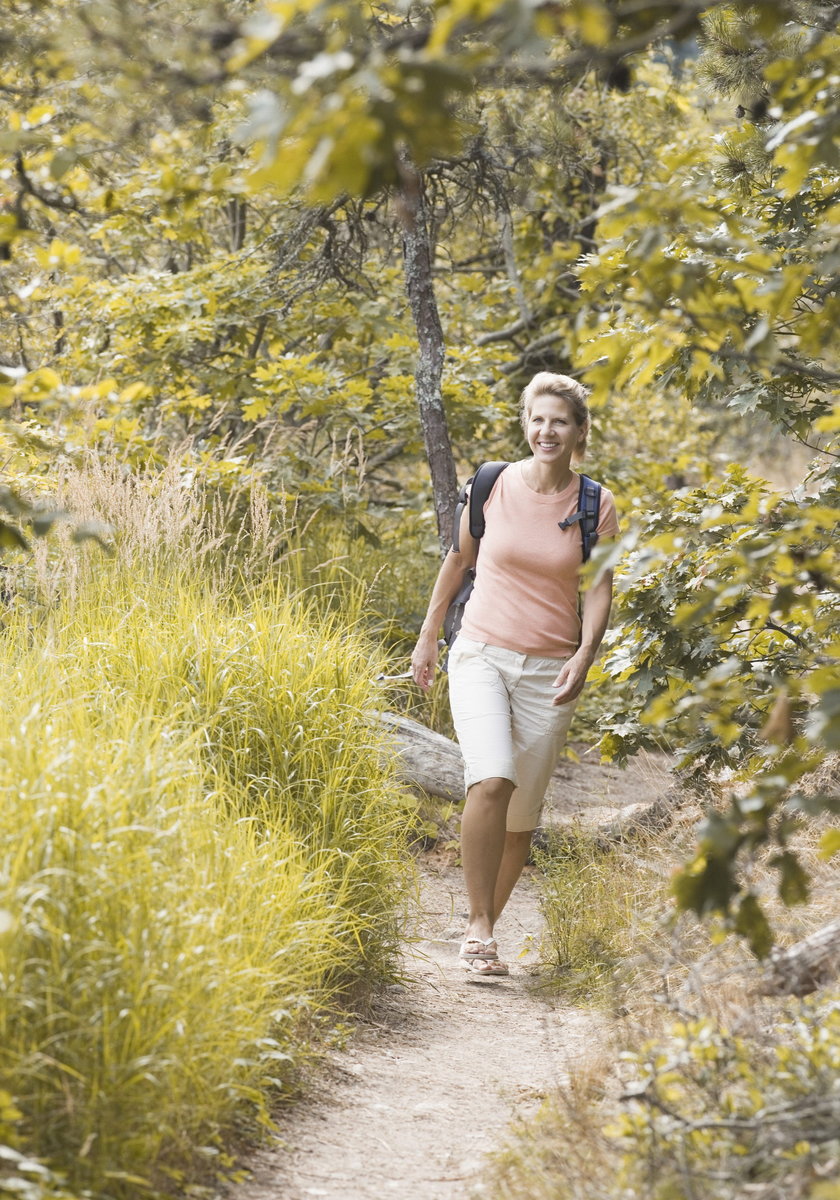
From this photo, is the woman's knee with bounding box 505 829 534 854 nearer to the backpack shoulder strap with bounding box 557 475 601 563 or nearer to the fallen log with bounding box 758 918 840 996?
the backpack shoulder strap with bounding box 557 475 601 563

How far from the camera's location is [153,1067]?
241 centimetres

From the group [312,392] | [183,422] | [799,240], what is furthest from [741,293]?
[183,422]

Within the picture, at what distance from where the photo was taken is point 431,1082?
340cm

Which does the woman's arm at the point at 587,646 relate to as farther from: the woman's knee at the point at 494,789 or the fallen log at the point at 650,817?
the fallen log at the point at 650,817

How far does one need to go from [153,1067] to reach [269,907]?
76 centimetres

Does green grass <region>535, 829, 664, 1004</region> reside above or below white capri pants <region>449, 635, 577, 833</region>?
below

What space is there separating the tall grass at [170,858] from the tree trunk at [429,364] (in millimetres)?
1577

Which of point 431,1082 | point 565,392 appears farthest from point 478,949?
point 565,392

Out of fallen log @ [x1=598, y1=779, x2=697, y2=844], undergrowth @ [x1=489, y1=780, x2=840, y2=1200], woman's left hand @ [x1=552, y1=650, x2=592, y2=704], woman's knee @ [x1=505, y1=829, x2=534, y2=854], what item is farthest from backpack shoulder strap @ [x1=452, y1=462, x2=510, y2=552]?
fallen log @ [x1=598, y1=779, x2=697, y2=844]

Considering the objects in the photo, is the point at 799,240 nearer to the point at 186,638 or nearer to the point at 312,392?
the point at 186,638

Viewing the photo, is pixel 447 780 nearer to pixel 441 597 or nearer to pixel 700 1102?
pixel 441 597

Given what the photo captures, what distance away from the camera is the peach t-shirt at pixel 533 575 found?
4316 millimetres

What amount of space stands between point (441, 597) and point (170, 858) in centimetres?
204

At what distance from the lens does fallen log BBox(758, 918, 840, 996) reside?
8.86 ft
